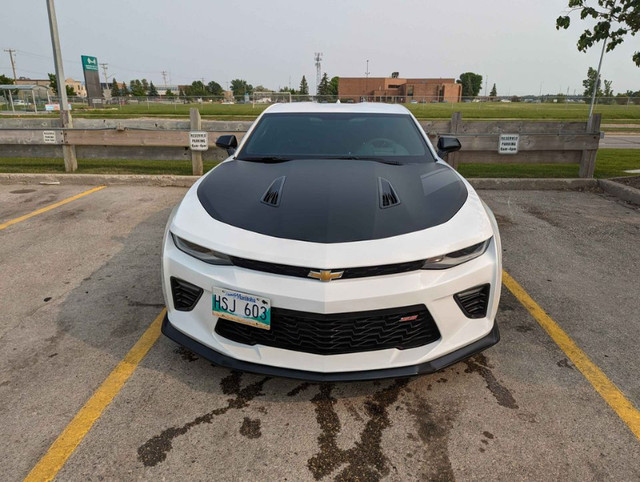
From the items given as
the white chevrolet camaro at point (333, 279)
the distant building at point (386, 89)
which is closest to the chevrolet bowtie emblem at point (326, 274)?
the white chevrolet camaro at point (333, 279)

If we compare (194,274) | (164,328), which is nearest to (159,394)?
(164,328)

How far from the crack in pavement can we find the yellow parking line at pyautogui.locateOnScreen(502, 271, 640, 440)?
1.91 metres

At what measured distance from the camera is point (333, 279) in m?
2.19

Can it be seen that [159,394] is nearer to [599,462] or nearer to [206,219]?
[206,219]

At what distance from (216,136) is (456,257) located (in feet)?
22.7

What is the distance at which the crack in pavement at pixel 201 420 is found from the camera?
6.86 ft

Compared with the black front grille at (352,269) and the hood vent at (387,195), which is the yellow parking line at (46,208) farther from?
the hood vent at (387,195)

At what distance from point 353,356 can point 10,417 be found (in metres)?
1.79

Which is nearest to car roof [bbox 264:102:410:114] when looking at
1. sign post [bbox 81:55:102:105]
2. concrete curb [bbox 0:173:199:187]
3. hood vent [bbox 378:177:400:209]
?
hood vent [bbox 378:177:400:209]

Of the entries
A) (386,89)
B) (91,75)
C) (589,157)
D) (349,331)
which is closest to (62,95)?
(349,331)

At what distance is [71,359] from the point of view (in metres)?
2.86

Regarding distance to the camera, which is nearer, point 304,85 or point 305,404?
point 305,404

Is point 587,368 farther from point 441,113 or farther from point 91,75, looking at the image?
point 91,75

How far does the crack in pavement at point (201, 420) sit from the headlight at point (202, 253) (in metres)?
0.75
